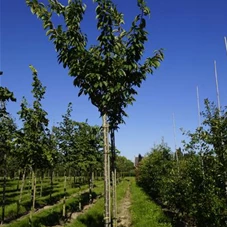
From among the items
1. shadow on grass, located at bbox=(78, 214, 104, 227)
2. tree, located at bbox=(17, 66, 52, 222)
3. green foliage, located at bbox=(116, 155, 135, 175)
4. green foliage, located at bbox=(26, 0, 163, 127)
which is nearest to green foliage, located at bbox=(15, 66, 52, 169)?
tree, located at bbox=(17, 66, 52, 222)

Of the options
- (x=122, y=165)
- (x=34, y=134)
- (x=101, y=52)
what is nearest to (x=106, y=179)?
(x=101, y=52)

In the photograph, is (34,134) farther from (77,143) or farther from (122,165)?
(122,165)

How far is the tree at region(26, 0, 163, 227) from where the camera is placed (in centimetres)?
682

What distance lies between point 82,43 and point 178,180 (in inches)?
410

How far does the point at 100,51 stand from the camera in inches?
280

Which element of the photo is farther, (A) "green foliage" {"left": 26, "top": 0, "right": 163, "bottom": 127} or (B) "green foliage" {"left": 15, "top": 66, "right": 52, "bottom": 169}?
(B) "green foliage" {"left": 15, "top": 66, "right": 52, "bottom": 169}

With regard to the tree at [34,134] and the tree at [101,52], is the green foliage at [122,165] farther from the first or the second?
the tree at [101,52]

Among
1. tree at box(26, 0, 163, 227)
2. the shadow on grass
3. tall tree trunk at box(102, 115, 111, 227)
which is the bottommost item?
the shadow on grass

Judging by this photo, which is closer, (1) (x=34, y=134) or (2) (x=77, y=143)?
(1) (x=34, y=134)

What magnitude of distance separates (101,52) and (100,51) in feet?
0.12

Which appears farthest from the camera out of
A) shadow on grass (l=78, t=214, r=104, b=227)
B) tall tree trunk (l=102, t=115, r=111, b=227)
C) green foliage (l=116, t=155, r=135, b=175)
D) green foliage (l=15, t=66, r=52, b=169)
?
green foliage (l=116, t=155, r=135, b=175)

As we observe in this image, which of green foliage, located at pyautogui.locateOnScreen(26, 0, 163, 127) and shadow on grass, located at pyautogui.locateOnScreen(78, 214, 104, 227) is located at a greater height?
green foliage, located at pyautogui.locateOnScreen(26, 0, 163, 127)

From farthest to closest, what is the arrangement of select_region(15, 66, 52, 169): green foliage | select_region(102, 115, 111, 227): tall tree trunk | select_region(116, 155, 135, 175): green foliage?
1. select_region(116, 155, 135, 175): green foliage
2. select_region(15, 66, 52, 169): green foliage
3. select_region(102, 115, 111, 227): tall tree trunk

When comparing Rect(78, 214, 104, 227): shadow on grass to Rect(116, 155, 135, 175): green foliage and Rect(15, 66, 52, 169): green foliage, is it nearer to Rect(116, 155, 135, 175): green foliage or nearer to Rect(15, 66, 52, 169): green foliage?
Rect(15, 66, 52, 169): green foliage
